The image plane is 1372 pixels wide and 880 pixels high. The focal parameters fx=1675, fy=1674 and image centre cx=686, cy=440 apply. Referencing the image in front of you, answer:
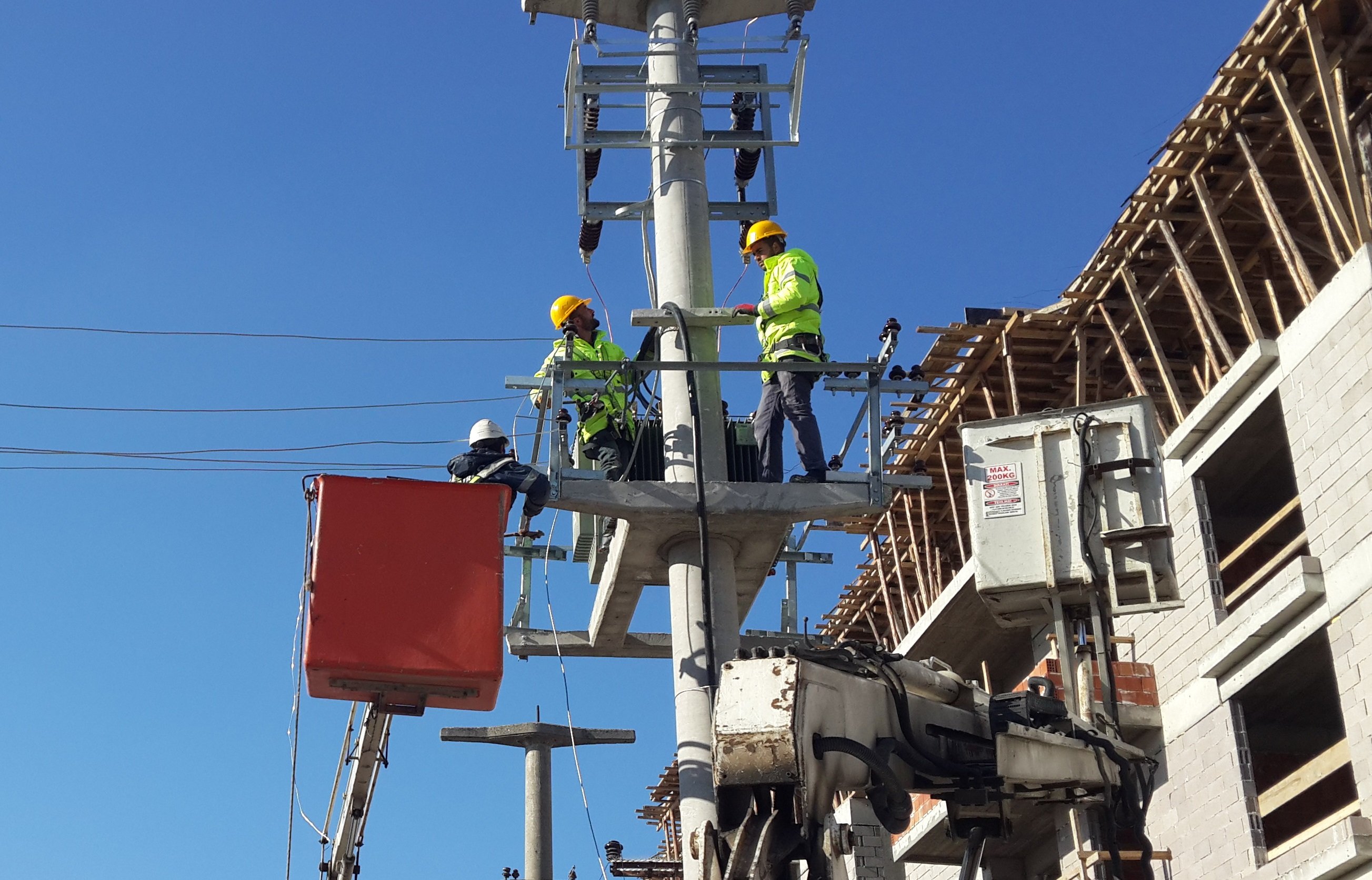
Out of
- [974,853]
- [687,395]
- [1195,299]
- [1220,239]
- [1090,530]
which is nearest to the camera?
[974,853]

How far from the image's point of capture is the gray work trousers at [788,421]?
13.3 m

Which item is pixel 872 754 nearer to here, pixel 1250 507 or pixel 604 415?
pixel 604 415

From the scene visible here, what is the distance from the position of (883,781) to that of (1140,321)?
12.7 m

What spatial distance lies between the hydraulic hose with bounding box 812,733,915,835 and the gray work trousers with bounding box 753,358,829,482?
5779 millimetres

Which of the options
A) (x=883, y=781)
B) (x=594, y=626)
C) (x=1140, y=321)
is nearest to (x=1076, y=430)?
(x=883, y=781)

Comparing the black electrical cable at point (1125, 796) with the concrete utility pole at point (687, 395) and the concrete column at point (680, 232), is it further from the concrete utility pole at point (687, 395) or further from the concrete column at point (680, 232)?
the concrete column at point (680, 232)

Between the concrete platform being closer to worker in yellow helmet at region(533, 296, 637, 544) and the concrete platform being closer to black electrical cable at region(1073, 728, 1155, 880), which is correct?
worker in yellow helmet at region(533, 296, 637, 544)

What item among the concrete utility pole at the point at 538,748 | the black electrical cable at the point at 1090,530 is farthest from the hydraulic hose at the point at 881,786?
the concrete utility pole at the point at 538,748

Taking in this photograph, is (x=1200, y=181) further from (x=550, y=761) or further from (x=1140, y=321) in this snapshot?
(x=550, y=761)

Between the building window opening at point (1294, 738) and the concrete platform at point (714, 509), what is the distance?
5643 millimetres

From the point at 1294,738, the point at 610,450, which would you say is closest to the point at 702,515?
the point at 610,450

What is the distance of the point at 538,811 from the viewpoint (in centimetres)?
2558

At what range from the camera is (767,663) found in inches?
287

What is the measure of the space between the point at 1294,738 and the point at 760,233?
10.6 metres
